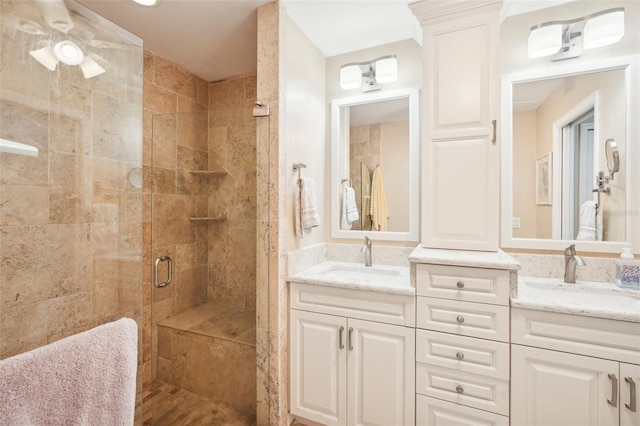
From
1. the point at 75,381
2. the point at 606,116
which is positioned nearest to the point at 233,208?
the point at 75,381

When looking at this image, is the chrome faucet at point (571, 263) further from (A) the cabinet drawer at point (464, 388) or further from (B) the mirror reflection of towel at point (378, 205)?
(B) the mirror reflection of towel at point (378, 205)

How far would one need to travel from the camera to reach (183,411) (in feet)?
5.82

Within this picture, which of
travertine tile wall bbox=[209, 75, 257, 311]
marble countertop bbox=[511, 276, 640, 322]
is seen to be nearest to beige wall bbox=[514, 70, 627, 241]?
marble countertop bbox=[511, 276, 640, 322]

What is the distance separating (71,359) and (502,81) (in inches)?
93.6

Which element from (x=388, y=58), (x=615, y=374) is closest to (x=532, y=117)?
(x=388, y=58)

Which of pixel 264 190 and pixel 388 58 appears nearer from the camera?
pixel 264 190

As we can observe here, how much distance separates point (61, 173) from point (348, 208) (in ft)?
5.36

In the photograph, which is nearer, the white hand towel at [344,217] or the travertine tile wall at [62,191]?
the travertine tile wall at [62,191]

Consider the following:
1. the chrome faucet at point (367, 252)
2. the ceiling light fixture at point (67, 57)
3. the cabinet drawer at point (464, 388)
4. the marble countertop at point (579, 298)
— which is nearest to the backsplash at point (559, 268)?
the marble countertop at point (579, 298)

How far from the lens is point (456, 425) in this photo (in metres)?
1.33

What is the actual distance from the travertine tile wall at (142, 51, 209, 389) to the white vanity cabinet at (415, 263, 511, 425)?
5.16 ft

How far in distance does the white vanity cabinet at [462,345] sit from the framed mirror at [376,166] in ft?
2.03

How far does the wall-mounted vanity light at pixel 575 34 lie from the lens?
57.1 inches

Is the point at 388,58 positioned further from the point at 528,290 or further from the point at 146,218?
the point at 146,218
